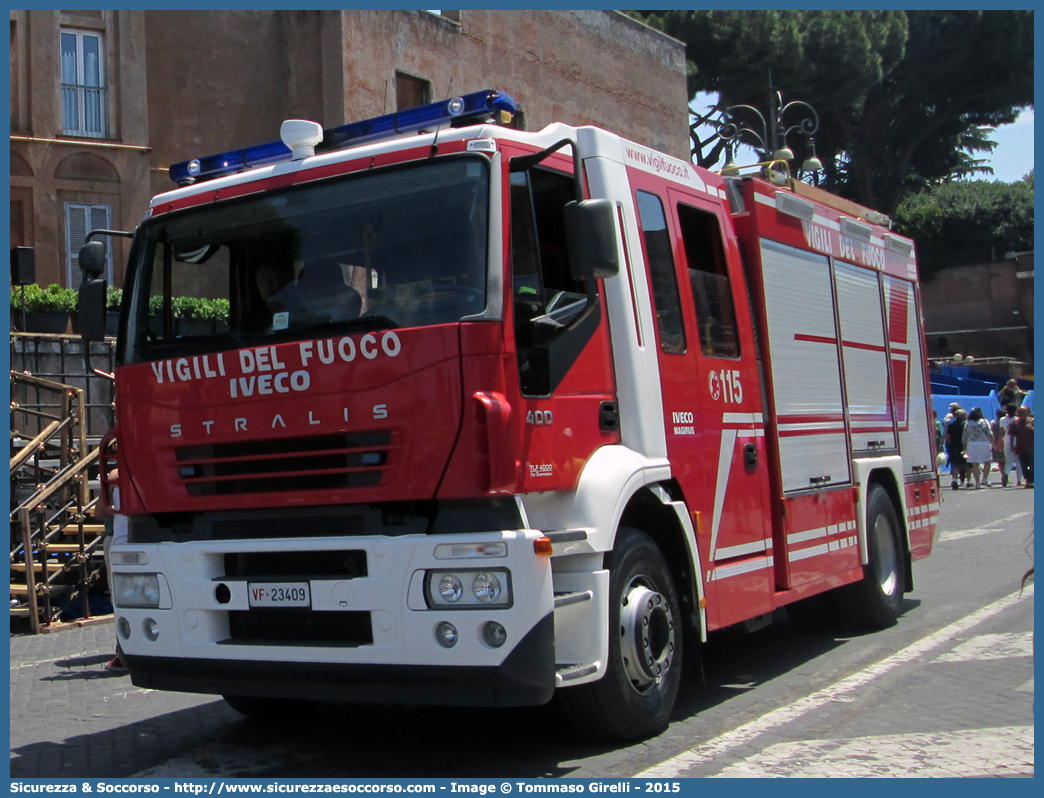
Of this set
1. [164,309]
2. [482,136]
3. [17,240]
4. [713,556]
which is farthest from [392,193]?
[17,240]

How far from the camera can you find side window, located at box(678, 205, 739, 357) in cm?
648

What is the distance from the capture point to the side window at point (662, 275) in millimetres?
6008

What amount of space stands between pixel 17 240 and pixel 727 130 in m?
13.6

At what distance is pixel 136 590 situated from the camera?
18.4ft

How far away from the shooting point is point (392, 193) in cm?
526

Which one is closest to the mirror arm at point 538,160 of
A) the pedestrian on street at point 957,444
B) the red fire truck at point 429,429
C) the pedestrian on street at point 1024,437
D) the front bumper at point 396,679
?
the red fire truck at point 429,429

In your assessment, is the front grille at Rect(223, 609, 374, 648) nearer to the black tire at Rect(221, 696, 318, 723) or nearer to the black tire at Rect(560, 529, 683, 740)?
the black tire at Rect(560, 529, 683, 740)

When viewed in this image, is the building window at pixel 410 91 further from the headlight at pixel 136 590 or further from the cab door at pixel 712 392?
the headlight at pixel 136 590

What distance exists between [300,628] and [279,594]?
0.59ft

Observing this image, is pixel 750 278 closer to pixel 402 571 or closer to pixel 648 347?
pixel 648 347

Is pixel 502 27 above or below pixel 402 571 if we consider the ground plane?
above

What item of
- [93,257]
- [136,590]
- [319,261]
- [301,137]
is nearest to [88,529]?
[93,257]

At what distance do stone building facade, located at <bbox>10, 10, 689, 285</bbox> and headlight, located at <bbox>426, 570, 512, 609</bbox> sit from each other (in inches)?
711

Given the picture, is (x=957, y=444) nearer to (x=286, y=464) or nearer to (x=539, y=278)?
(x=539, y=278)
